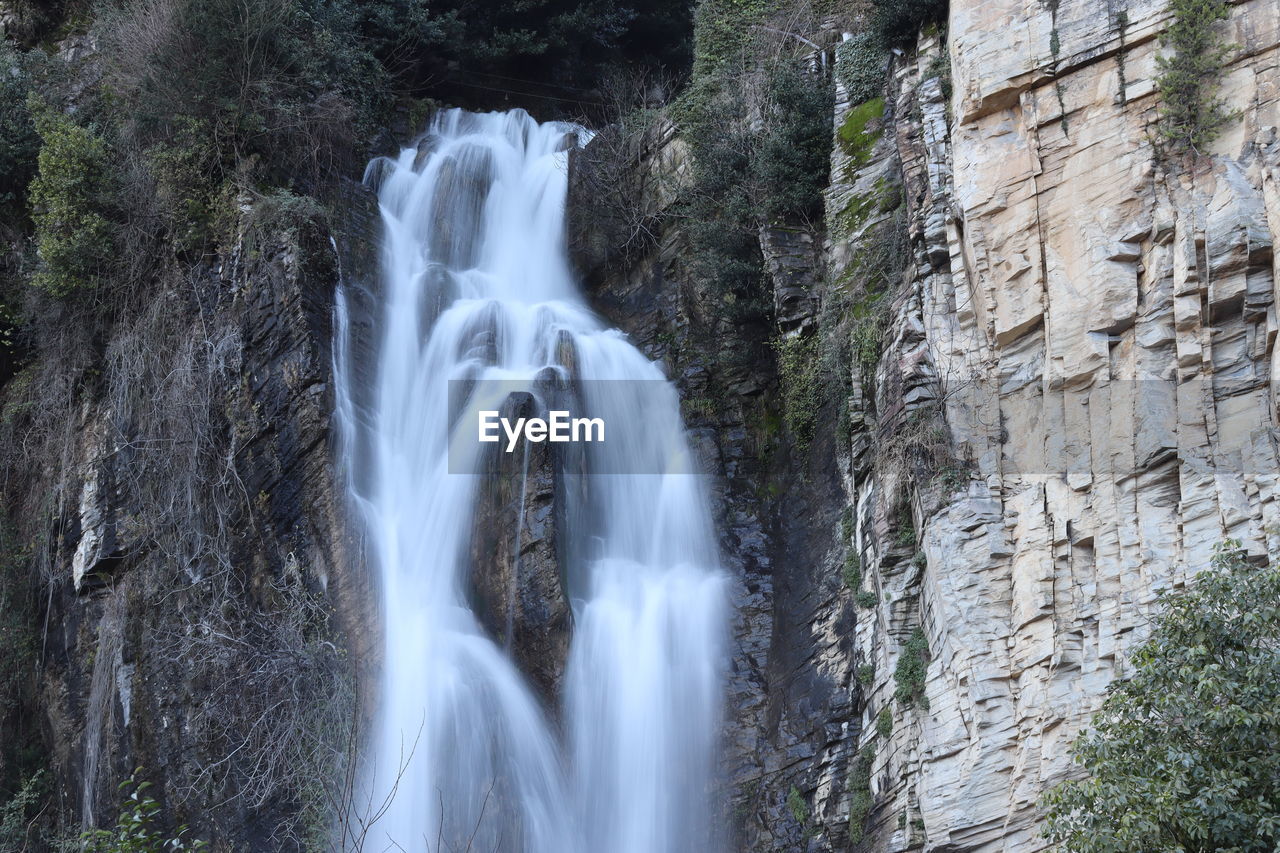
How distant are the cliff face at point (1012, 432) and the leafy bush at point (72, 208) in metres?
12.4

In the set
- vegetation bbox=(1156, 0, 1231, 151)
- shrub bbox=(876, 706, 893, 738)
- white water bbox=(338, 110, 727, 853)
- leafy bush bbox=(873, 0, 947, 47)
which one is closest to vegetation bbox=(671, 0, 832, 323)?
leafy bush bbox=(873, 0, 947, 47)

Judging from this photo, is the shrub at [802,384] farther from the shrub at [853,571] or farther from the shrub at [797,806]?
the shrub at [797,806]

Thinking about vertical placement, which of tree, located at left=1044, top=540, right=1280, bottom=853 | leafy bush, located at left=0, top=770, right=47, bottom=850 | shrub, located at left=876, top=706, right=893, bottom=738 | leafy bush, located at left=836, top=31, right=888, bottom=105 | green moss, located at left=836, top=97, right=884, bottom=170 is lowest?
leafy bush, located at left=0, top=770, right=47, bottom=850

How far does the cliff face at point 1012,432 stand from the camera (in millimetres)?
11211

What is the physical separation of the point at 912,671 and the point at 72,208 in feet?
51.7

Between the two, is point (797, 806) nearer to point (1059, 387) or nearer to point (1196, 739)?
point (1059, 387)

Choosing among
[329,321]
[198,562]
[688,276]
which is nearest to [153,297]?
[329,321]

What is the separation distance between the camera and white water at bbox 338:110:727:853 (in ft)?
48.6

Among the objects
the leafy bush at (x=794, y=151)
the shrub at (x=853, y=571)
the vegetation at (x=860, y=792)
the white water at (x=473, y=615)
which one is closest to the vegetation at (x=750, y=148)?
the leafy bush at (x=794, y=151)

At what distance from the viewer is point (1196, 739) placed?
28.5 ft

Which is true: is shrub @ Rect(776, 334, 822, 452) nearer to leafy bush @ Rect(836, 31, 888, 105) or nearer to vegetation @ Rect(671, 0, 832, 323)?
vegetation @ Rect(671, 0, 832, 323)

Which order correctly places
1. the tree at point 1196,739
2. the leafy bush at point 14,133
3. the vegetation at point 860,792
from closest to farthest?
the tree at point 1196,739, the vegetation at point 860,792, the leafy bush at point 14,133

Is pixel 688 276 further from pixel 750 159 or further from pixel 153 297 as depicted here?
pixel 153 297

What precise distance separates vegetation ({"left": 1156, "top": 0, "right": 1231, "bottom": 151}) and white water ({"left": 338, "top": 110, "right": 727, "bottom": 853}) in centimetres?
839
